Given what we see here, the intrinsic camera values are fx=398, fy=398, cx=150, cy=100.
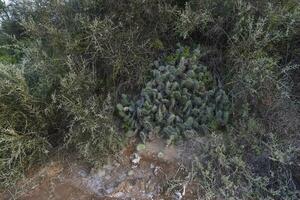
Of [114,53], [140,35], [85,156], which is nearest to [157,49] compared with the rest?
[140,35]

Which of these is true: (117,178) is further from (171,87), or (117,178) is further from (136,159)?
(171,87)

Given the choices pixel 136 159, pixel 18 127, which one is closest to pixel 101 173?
pixel 136 159

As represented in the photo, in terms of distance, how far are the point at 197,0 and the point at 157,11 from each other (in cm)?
38

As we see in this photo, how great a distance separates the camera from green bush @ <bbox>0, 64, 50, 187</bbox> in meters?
3.19

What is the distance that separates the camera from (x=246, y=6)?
354 centimetres

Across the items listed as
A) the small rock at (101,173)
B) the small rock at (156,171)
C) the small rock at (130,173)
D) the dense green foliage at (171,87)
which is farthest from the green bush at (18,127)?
the small rock at (156,171)

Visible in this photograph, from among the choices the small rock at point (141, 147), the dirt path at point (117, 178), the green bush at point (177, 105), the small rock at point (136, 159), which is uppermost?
the green bush at point (177, 105)

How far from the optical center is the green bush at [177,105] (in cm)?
337

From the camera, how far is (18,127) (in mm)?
3377

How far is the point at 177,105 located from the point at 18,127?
4.49ft

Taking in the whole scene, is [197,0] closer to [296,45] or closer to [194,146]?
[296,45]

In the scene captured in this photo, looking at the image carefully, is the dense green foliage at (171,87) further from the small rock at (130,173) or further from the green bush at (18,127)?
the small rock at (130,173)

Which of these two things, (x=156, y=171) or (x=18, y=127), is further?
(x=18, y=127)

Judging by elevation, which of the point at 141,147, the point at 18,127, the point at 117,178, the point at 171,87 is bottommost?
the point at 117,178
